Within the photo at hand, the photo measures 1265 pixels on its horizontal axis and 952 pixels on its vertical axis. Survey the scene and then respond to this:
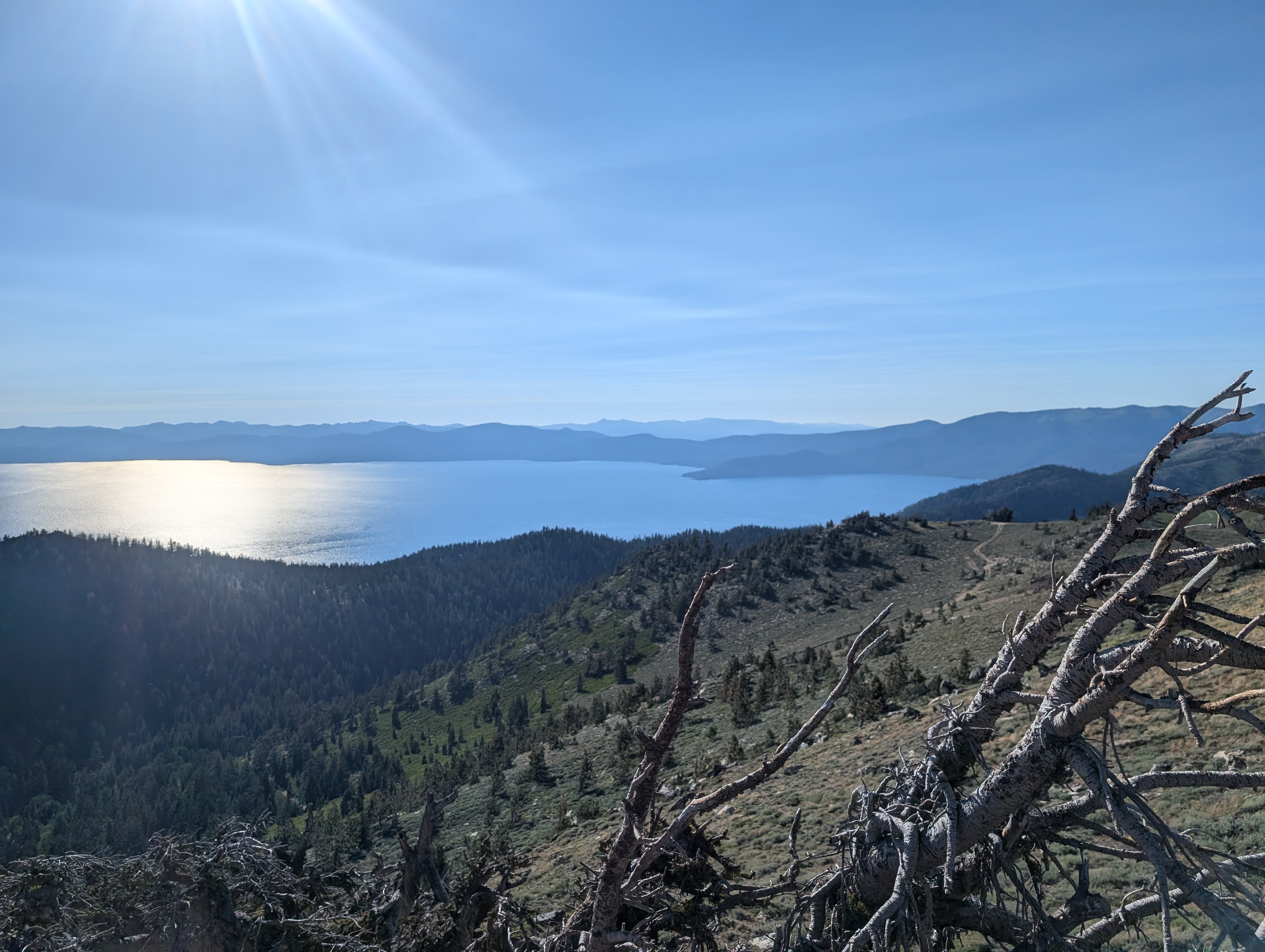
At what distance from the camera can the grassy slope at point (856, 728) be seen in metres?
8.52

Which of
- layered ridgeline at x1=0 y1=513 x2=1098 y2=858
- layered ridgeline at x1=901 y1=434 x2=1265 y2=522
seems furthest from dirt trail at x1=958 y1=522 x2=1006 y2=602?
layered ridgeline at x1=901 y1=434 x2=1265 y2=522

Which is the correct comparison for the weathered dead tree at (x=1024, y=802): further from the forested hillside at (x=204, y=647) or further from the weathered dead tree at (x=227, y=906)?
the forested hillside at (x=204, y=647)

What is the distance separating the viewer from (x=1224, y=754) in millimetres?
8281

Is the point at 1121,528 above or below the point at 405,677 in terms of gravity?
above

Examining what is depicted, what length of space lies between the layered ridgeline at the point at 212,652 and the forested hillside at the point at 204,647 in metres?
0.39

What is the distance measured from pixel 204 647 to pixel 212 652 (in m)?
2.16

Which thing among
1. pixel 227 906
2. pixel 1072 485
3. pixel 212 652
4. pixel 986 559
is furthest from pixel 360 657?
pixel 1072 485

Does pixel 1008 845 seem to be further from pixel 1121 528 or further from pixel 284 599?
pixel 284 599

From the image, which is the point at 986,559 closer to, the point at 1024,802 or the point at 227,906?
the point at 1024,802

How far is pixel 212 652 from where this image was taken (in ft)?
480

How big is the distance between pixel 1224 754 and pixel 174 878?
11.3 metres

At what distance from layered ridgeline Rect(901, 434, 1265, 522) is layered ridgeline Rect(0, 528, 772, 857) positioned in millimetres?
55743

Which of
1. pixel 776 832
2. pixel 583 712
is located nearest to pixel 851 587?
pixel 583 712

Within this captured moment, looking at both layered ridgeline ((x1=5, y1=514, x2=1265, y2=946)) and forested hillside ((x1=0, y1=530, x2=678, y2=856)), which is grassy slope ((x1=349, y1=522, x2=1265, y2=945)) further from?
forested hillside ((x1=0, y1=530, x2=678, y2=856))
